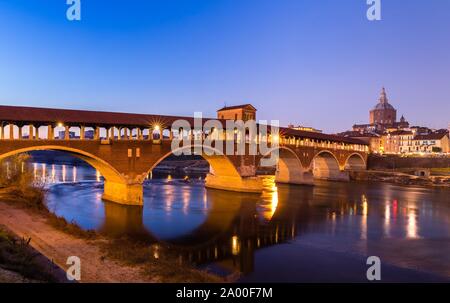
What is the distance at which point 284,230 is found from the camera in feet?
99.4

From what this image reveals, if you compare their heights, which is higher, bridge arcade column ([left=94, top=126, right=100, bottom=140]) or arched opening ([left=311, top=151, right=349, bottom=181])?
A: bridge arcade column ([left=94, top=126, right=100, bottom=140])

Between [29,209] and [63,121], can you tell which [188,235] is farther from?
[63,121]

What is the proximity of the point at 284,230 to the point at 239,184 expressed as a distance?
73.0 ft

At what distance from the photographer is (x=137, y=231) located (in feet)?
93.2

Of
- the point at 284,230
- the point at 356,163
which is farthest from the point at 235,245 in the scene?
the point at 356,163

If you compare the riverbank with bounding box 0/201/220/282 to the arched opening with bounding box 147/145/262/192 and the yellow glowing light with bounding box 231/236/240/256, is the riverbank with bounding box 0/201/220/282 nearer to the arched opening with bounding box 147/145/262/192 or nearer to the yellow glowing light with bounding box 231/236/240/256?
the yellow glowing light with bounding box 231/236/240/256

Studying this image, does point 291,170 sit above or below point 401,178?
above

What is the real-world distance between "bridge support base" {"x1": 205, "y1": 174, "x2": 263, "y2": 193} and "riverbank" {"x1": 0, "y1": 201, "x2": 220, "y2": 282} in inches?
1221

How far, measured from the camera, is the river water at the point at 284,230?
2039 centimetres

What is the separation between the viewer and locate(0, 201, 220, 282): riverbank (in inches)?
623

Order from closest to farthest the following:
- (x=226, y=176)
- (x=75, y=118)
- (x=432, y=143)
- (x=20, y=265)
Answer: (x=20, y=265) < (x=75, y=118) < (x=226, y=176) < (x=432, y=143)

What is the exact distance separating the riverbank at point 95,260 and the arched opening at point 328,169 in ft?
205

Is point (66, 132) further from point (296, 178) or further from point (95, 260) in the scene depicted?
point (296, 178)

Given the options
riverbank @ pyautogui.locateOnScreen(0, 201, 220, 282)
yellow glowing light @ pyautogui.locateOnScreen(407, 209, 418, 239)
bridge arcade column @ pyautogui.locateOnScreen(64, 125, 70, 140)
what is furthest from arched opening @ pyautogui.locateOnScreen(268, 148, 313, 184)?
riverbank @ pyautogui.locateOnScreen(0, 201, 220, 282)
